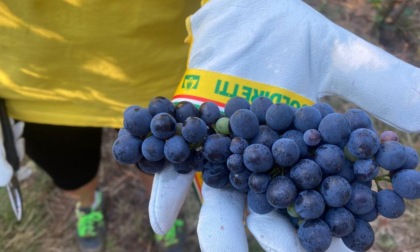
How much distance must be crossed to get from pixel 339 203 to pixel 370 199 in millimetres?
60

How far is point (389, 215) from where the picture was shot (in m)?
0.74

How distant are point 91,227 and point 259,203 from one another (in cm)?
120

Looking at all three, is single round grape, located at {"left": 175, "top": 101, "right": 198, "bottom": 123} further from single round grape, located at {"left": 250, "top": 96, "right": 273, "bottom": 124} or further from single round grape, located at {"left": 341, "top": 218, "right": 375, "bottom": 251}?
single round grape, located at {"left": 341, "top": 218, "right": 375, "bottom": 251}

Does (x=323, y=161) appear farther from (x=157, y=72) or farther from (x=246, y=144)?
(x=157, y=72)

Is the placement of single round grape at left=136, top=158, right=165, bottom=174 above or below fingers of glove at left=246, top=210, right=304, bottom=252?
above

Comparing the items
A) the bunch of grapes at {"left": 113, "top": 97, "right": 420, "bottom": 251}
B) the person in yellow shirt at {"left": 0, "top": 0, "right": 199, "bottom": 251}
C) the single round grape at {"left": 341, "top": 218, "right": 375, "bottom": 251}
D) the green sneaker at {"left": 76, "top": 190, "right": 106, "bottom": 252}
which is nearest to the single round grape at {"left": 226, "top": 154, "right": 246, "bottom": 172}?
the bunch of grapes at {"left": 113, "top": 97, "right": 420, "bottom": 251}

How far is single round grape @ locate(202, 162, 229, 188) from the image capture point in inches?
31.0

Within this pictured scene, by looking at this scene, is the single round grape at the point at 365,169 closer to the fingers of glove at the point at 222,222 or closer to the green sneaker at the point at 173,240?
the fingers of glove at the point at 222,222

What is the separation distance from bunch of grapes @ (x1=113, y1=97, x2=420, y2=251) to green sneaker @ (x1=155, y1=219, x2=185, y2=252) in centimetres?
100

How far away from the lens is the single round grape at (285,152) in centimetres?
70

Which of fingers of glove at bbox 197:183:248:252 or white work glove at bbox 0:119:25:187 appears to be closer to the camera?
fingers of glove at bbox 197:183:248:252

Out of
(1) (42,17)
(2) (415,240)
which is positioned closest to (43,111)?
(1) (42,17)

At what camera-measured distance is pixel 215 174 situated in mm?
794

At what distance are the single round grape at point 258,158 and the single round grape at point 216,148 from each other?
2.0 inches
